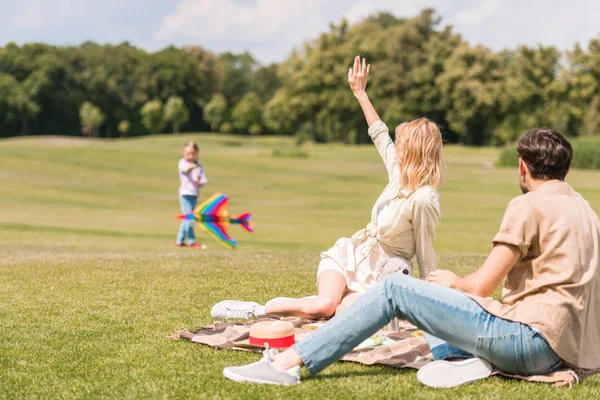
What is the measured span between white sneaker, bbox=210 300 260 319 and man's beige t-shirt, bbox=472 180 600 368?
2734 millimetres

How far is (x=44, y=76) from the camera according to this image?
9738 centimetres

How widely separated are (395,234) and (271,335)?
1.33m

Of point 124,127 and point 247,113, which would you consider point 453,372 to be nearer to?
point 247,113

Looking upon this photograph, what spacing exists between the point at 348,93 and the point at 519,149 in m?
78.3

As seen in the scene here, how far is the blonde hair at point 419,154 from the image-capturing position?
5.45 metres

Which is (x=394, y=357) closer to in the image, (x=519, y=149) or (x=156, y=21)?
(x=519, y=149)

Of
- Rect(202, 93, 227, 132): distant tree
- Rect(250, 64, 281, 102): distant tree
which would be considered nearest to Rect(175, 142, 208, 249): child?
Rect(202, 93, 227, 132): distant tree

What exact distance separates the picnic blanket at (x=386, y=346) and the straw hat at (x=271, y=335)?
62mm

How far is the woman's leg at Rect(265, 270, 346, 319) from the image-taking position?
584cm

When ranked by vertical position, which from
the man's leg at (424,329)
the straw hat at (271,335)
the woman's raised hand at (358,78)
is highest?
the woman's raised hand at (358,78)

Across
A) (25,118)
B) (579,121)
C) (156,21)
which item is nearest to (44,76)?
(25,118)

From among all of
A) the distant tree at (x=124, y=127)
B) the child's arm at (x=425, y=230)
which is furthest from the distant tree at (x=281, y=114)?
the child's arm at (x=425, y=230)

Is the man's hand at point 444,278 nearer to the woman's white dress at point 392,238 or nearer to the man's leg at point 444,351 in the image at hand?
the man's leg at point 444,351

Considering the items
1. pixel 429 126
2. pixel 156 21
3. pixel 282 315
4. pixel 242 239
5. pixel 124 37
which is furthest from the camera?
pixel 156 21
